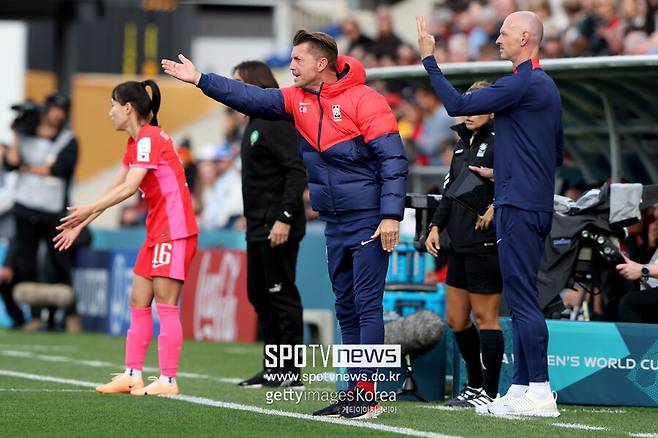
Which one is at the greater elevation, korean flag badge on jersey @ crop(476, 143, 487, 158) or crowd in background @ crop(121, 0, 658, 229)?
crowd in background @ crop(121, 0, 658, 229)

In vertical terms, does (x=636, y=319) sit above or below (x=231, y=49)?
below

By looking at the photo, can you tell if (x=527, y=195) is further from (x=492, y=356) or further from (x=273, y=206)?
(x=273, y=206)

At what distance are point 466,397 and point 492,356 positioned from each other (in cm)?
32

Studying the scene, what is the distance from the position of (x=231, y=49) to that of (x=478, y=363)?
2477cm

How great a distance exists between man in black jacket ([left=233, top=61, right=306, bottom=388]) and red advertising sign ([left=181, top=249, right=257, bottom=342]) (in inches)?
215

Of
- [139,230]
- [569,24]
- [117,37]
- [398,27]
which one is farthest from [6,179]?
[117,37]

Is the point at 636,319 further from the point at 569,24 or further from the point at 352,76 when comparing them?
the point at 569,24

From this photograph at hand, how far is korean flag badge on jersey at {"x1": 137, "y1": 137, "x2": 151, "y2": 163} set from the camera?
974 cm

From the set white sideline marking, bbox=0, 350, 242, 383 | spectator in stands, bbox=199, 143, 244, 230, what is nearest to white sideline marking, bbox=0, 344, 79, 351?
white sideline marking, bbox=0, 350, 242, 383

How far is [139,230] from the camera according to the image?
19594mm

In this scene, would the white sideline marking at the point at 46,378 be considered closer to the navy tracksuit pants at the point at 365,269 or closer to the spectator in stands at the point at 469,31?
the navy tracksuit pants at the point at 365,269

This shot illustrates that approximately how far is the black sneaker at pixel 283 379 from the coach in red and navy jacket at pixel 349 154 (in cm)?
197

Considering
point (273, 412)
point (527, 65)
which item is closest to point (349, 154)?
point (527, 65)

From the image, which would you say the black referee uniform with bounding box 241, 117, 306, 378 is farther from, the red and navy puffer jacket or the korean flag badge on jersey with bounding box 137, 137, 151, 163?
the red and navy puffer jacket
